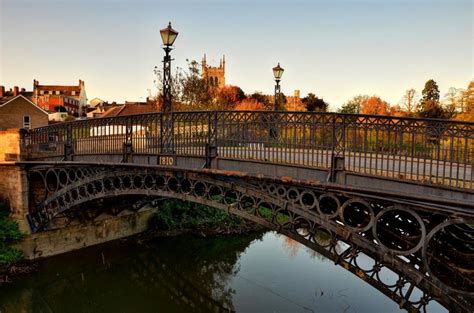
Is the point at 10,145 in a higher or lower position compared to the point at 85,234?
higher

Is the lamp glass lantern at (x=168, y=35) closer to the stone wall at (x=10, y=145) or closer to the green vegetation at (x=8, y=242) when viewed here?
Answer: the stone wall at (x=10, y=145)

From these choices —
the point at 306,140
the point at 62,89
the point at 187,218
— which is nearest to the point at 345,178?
the point at 306,140

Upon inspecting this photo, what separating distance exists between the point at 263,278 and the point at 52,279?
760 centimetres

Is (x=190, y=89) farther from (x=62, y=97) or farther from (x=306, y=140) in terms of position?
(x=62, y=97)

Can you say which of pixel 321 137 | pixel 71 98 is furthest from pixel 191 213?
pixel 71 98

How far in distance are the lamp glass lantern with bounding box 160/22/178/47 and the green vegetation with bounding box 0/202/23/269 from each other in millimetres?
10017

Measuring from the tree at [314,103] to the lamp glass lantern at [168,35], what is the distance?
32.7 meters

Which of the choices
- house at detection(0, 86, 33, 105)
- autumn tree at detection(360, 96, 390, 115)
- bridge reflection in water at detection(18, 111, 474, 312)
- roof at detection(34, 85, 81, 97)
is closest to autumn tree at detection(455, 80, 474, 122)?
bridge reflection in water at detection(18, 111, 474, 312)

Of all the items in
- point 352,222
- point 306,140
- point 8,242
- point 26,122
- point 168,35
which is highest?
point 168,35

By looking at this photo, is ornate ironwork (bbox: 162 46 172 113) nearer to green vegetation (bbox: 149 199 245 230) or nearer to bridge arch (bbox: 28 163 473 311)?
bridge arch (bbox: 28 163 473 311)

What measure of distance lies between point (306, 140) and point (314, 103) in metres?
A: 34.8

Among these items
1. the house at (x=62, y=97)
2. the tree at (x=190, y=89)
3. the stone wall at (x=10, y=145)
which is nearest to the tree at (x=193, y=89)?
the tree at (x=190, y=89)

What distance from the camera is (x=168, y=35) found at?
8641 mm

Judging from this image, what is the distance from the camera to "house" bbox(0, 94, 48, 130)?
33572 millimetres
